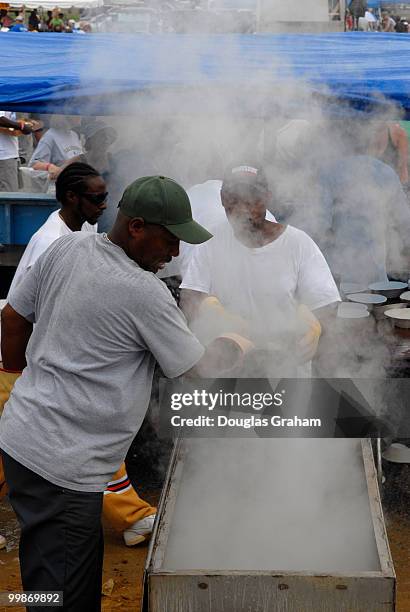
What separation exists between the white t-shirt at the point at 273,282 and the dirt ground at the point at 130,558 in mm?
1157

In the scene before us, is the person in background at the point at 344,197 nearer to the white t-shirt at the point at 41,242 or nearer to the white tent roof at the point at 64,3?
the white t-shirt at the point at 41,242

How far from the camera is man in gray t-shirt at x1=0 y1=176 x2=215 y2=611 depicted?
2.11m

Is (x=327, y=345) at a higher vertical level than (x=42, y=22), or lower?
lower

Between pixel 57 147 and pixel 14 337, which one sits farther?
pixel 57 147

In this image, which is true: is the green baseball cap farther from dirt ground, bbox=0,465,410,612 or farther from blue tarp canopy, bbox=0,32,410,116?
blue tarp canopy, bbox=0,32,410,116

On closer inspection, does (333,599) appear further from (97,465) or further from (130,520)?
(130,520)

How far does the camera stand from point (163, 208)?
211cm

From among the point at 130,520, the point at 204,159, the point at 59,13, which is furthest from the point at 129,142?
the point at 59,13

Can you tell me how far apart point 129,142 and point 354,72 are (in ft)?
6.39

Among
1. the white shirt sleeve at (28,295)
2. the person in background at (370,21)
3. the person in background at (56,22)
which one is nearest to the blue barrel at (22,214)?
the white shirt sleeve at (28,295)

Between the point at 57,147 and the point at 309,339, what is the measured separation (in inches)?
174

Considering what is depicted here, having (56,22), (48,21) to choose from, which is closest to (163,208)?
(56,22)

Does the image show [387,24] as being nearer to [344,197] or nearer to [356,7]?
[356,7]

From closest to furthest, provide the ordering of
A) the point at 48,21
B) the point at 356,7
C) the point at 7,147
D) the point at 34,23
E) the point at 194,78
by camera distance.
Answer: the point at 194,78 < the point at 7,147 < the point at 356,7 < the point at 34,23 < the point at 48,21
